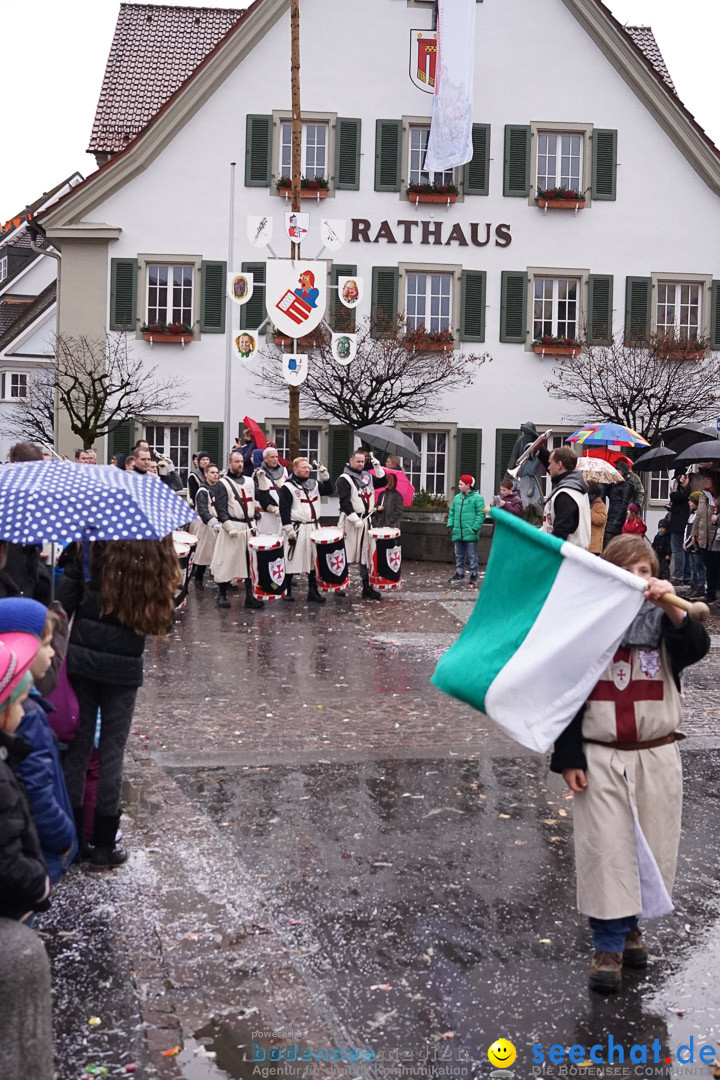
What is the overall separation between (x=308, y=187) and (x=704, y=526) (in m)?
14.6

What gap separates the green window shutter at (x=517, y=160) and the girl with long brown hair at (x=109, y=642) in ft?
82.3

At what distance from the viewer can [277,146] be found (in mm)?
28891

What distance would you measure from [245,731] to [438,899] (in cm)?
352

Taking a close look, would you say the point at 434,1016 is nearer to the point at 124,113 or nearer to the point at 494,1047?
the point at 494,1047

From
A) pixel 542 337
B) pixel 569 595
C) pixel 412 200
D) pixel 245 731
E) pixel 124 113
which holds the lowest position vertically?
pixel 245 731

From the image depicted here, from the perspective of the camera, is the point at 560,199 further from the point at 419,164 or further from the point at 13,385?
the point at 13,385

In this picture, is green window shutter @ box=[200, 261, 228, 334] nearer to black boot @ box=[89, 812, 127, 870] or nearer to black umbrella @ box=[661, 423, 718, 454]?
black umbrella @ box=[661, 423, 718, 454]

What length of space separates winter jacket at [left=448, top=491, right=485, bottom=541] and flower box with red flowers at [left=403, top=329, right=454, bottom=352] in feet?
27.2

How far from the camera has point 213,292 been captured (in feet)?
94.7

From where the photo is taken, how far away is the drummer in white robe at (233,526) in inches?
646

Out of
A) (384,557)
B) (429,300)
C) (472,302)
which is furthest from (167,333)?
(384,557)

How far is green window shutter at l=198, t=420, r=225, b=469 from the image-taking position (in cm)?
2909

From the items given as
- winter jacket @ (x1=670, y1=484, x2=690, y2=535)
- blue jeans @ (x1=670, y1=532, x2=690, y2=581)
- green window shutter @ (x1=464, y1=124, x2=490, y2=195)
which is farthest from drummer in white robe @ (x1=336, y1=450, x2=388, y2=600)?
green window shutter @ (x1=464, y1=124, x2=490, y2=195)

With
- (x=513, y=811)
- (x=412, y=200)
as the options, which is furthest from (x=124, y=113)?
(x=513, y=811)
